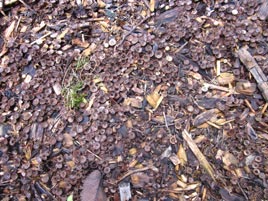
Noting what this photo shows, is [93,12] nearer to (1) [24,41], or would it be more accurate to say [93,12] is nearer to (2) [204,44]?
(1) [24,41]

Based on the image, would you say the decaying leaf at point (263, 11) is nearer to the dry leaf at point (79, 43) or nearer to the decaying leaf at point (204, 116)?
the decaying leaf at point (204, 116)

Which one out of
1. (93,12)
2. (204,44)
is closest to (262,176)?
(204,44)

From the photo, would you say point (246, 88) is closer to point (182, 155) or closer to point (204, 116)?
point (204, 116)

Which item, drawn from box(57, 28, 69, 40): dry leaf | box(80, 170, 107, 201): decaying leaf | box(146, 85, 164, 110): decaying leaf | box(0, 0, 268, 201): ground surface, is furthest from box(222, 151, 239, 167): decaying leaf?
box(57, 28, 69, 40): dry leaf

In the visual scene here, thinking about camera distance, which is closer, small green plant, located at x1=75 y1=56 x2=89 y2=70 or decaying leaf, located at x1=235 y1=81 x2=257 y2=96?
decaying leaf, located at x1=235 y1=81 x2=257 y2=96

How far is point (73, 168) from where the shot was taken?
6.86ft

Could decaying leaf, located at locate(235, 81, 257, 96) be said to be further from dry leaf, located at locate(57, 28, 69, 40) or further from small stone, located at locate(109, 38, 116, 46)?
dry leaf, located at locate(57, 28, 69, 40)

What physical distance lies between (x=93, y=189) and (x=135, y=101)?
2.01 ft

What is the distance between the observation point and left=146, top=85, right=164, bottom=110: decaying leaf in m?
2.19

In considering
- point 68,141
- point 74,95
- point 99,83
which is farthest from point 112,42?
point 68,141

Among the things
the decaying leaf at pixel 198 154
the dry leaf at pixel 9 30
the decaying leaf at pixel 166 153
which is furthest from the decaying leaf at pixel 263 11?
the dry leaf at pixel 9 30

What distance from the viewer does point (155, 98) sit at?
2.20 metres

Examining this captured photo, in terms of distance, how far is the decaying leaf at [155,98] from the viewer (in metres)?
2.19

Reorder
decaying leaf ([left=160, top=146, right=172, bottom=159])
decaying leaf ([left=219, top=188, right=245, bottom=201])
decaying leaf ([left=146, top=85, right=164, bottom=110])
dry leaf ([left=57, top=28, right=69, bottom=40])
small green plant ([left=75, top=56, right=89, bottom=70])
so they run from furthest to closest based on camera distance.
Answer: dry leaf ([left=57, top=28, right=69, bottom=40]) < small green plant ([left=75, top=56, right=89, bottom=70]) < decaying leaf ([left=146, top=85, right=164, bottom=110]) < decaying leaf ([left=160, top=146, right=172, bottom=159]) < decaying leaf ([left=219, top=188, right=245, bottom=201])
